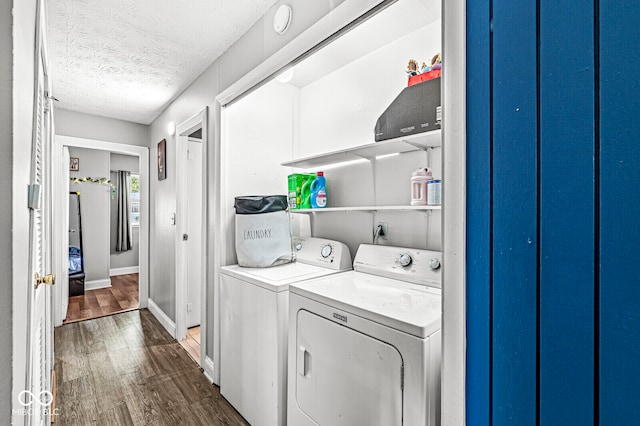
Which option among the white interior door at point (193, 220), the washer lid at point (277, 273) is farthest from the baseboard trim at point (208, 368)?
the white interior door at point (193, 220)

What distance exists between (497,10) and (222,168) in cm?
197

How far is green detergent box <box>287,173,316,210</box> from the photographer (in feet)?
7.58

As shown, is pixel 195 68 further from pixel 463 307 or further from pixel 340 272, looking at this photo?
pixel 463 307

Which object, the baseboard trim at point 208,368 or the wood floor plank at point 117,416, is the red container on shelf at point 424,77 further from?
the wood floor plank at point 117,416

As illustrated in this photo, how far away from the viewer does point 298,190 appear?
7.69 ft

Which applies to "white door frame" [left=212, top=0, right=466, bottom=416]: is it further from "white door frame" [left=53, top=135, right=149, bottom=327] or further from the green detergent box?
"white door frame" [left=53, top=135, right=149, bottom=327]

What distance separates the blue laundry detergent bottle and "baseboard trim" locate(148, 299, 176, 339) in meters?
2.20

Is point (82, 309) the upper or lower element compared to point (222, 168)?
lower

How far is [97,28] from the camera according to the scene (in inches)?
80.1

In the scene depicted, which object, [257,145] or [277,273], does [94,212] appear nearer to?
[257,145]

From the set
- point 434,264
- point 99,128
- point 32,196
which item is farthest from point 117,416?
point 99,128

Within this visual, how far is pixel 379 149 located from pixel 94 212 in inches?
215

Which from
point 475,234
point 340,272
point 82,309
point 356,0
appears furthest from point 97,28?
point 82,309

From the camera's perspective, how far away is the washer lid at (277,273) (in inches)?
67.4
